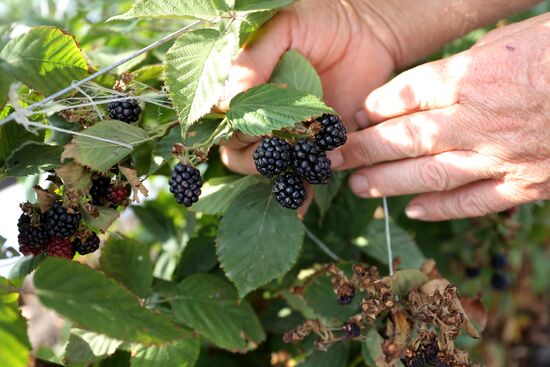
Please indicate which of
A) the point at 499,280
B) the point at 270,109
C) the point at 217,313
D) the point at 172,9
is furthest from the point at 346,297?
the point at 499,280

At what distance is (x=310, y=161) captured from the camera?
1.02 metres

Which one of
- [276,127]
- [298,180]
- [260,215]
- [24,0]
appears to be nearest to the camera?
[276,127]

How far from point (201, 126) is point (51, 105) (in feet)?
0.91

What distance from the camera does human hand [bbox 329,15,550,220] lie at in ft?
3.77

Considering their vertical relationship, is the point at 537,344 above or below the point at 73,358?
below

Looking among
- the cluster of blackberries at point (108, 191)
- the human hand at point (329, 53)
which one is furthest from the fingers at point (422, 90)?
the cluster of blackberries at point (108, 191)

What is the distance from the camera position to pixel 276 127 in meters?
0.95

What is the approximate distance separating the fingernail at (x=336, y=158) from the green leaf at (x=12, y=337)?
2.39 feet

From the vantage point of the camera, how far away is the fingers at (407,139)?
3.98 ft

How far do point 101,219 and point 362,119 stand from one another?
2.29 feet

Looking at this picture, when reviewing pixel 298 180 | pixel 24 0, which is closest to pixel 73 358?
pixel 298 180

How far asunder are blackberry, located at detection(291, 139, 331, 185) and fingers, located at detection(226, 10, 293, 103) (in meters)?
0.22

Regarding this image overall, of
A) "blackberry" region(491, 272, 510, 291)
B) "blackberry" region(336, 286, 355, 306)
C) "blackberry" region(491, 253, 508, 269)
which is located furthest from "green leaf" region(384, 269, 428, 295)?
"blackberry" region(491, 272, 510, 291)

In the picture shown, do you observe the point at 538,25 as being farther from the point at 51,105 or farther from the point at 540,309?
the point at 540,309
